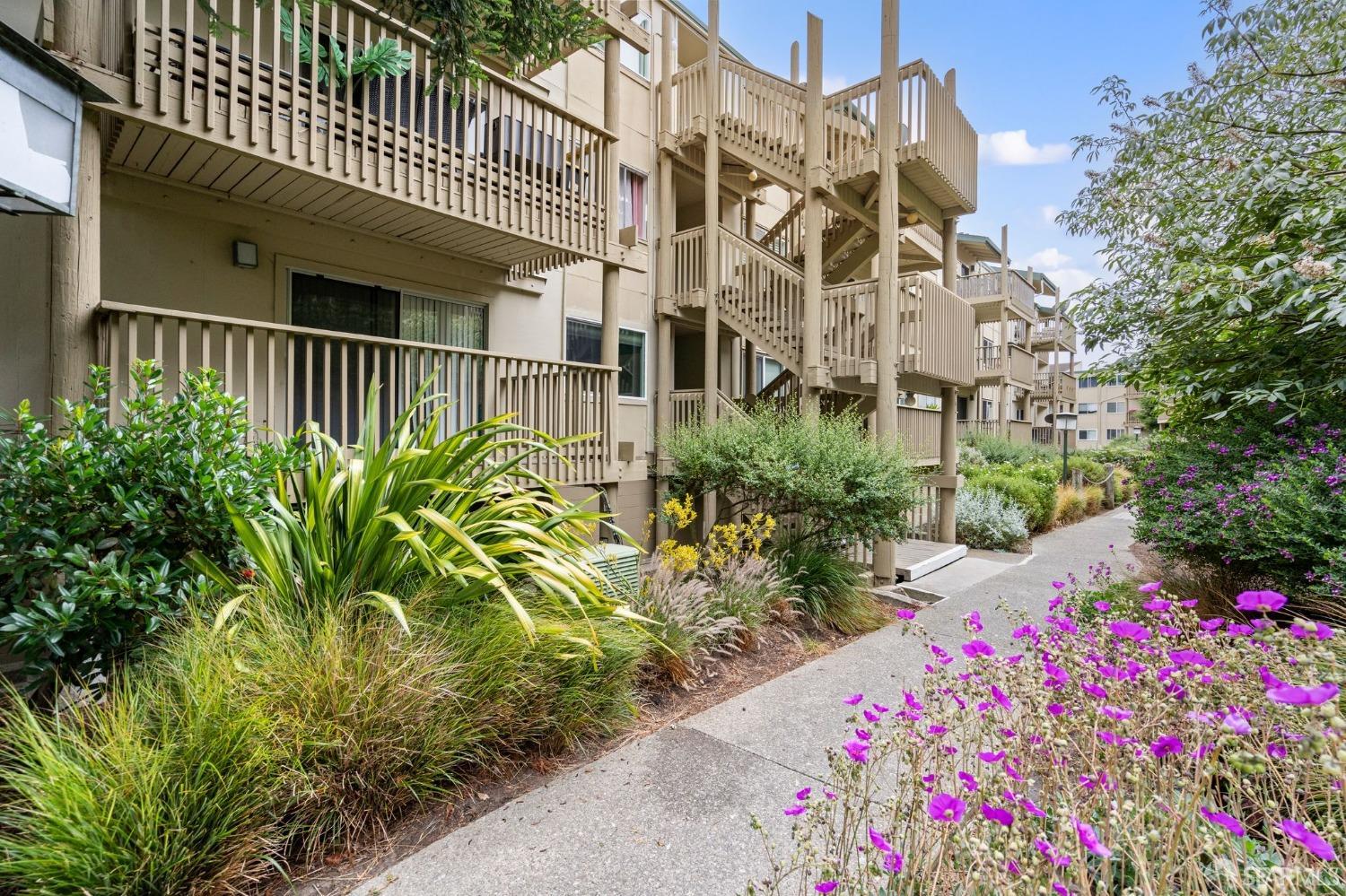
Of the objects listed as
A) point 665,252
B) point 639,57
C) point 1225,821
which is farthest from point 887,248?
point 1225,821

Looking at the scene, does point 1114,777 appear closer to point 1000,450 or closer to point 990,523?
point 990,523

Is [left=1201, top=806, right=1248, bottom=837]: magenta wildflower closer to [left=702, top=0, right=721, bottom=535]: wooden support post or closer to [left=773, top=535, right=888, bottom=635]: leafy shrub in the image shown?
[left=773, top=535, right=888, bottom=635]: leafy shrub

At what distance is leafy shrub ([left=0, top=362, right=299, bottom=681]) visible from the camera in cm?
264

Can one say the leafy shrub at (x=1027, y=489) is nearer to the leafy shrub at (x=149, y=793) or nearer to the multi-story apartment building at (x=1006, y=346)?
the multi-story apartment building at (x=1006, y=346)

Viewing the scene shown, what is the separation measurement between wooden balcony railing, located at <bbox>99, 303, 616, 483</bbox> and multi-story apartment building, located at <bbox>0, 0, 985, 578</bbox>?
3 cm

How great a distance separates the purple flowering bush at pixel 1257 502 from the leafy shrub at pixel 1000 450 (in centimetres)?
1230

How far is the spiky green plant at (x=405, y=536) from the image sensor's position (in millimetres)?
3018

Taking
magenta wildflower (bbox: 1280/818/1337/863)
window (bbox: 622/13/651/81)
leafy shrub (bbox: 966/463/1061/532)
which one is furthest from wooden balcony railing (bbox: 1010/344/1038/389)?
magenta wildflower (bbox: 1280/818/1337/863)

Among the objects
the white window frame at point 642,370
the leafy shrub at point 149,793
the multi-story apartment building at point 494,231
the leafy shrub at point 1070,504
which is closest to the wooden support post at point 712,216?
the multi-story apartment building at point 494,231

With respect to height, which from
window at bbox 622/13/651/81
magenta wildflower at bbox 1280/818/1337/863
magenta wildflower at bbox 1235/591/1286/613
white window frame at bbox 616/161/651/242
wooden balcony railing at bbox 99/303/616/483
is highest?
window at bbox 622/13/651/81

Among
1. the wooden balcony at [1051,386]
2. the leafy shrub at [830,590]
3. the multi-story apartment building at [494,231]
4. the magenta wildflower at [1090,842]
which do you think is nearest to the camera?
the magenta wildflower at [1090,842]

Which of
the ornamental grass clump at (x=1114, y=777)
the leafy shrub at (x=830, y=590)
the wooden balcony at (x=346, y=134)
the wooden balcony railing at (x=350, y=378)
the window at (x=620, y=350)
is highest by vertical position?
the wooden balcony at (x=346, y=134)

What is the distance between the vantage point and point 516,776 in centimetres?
304

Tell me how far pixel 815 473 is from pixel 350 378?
14.8 ft
